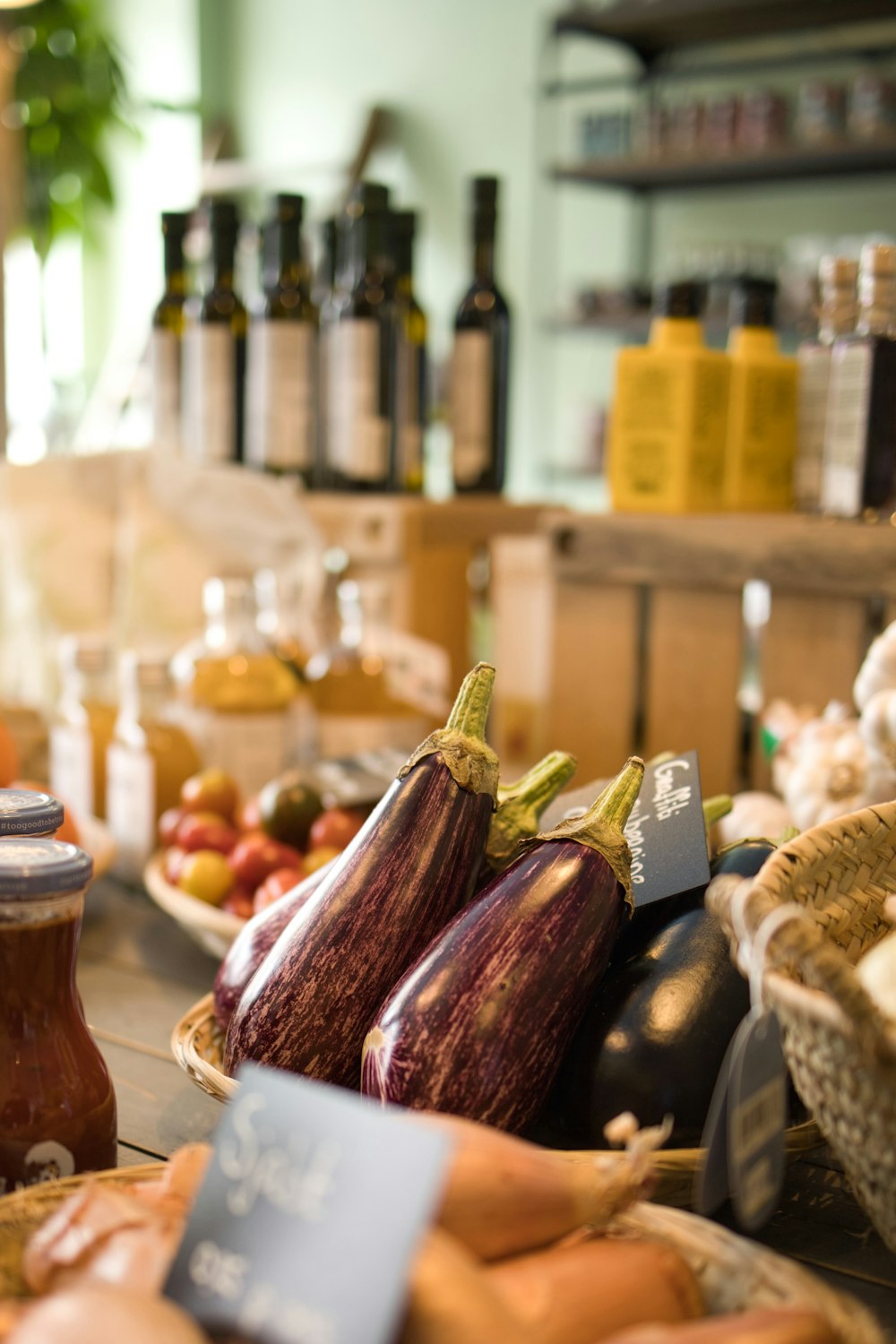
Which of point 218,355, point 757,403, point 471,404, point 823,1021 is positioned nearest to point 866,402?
point 757,403

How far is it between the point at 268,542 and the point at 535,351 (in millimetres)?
2805

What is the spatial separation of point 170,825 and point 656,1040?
621 mm

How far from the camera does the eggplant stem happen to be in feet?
1.99

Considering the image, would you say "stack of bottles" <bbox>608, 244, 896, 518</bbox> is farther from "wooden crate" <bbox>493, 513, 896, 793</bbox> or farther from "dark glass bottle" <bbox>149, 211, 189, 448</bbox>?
"dark glass bottle" <bbox>149, 211, 189, 448</bbox>

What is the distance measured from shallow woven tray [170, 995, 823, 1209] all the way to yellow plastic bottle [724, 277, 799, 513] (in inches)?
32.9

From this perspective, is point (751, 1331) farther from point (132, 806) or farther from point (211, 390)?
point (211, 390)

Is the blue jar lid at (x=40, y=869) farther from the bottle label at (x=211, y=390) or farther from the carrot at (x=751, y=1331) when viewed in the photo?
the bottle label at (x=211, y=390)

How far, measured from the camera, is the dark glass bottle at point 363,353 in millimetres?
1624

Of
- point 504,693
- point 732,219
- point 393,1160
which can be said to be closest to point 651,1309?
point 393,1160

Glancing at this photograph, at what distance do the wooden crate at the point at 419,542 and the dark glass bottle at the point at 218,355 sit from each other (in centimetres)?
16

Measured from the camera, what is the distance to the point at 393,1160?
36cm

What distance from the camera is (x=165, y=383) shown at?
1.82 meters

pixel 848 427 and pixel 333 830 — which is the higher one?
pixel 848 427

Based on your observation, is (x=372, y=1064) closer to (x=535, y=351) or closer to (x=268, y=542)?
(x=268, y=542)
